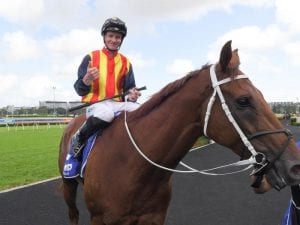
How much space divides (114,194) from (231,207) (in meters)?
4.42

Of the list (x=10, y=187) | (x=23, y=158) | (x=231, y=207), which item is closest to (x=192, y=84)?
(x=231, y=207)

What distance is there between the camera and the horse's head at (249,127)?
239 centimetres

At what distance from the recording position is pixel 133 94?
3.88m

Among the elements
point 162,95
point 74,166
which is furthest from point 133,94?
point 74,166

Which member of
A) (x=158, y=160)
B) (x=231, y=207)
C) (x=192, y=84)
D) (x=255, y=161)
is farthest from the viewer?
(x=231, y=207)

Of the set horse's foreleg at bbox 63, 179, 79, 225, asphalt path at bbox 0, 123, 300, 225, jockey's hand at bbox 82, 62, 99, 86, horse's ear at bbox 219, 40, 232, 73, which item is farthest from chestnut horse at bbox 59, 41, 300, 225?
asphalt path at bbox 0, 123, 300, 225

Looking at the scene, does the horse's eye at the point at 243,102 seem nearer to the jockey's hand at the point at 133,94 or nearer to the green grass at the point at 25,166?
the jockey's hand at the point at 133,94

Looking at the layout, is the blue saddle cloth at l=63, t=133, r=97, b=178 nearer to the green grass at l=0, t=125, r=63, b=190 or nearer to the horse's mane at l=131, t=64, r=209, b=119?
the horse's mane at l=131, t=64, r=209, b=119

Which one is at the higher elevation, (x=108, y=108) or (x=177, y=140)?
(x=108, y=108)

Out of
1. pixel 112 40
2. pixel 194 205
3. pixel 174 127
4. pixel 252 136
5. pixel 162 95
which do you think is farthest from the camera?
pixel 194 205

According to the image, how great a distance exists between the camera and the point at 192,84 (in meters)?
2.88

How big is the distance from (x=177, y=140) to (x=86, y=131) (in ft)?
3.81

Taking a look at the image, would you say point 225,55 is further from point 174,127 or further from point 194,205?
point 194,205

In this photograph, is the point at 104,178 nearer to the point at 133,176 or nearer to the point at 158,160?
the point at 133,176
